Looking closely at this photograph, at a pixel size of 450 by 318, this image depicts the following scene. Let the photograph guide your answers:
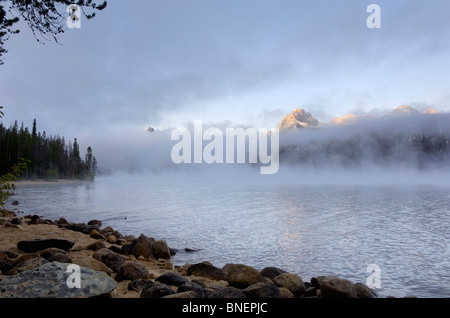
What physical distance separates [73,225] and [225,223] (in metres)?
13.4

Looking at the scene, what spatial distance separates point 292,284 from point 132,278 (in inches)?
205

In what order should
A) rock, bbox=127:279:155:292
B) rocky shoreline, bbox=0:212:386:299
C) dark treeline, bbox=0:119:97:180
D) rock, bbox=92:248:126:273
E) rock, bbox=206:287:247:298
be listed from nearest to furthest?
rocky shoreline, bbox=0:212:386:299 < rock, bbox=206:287:247:298 < rock, bbox=127:279:155:292 < rock, bbox=92:248:126:273 < dark treeline, bbox=0:119:97:180

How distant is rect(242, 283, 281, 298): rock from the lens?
7.92 meters

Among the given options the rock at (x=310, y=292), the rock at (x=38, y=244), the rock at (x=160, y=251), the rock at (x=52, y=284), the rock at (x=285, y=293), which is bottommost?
the rock at (x=160, y=251)

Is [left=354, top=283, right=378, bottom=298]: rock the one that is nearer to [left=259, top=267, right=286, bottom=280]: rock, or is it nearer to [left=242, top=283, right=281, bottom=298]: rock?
[left=242, top=283, right=281, bottom=298]: rock

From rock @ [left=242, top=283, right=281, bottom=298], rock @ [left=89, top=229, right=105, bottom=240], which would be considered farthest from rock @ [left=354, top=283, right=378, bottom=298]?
rock @ [left=89, top=229, right=105, bottom=240]

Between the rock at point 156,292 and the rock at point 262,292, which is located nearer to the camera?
the rock at point 156,292

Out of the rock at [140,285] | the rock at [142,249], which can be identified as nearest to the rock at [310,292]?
the rock at [140,285]

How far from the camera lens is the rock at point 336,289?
8.48 m

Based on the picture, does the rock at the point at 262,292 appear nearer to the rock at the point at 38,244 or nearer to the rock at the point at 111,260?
the rock at the point at 111,260

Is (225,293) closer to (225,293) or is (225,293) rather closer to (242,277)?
(225,293)

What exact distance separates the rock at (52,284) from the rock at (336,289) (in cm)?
605

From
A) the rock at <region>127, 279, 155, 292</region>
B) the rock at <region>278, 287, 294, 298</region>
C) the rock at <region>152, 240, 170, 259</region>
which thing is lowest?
the rock at <region>152, 240, 170, 259</region>

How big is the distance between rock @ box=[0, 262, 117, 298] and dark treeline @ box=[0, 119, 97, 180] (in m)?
108
